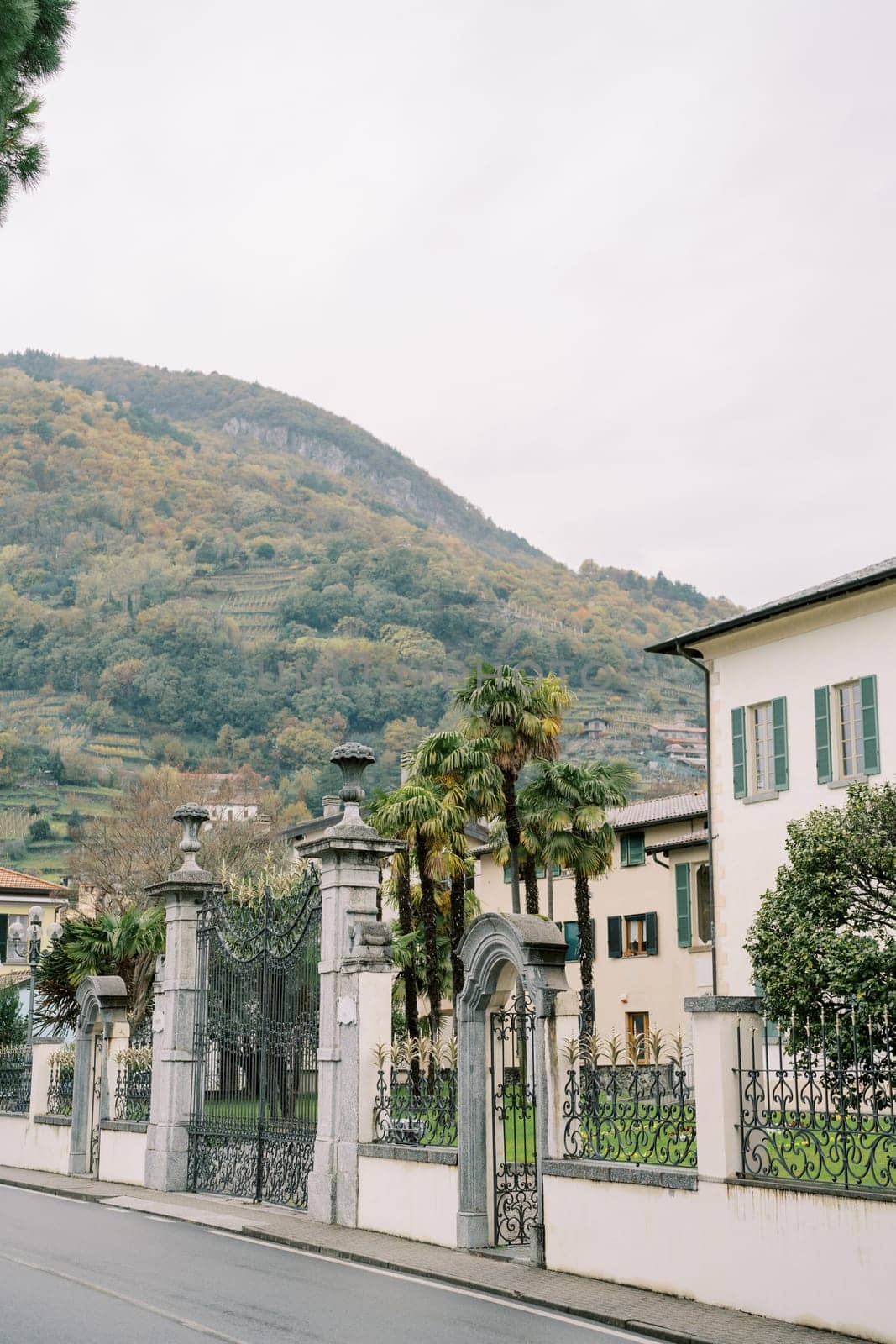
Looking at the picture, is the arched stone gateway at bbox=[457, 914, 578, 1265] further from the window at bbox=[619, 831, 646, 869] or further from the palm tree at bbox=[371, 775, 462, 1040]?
the window at bbox=[619, 831, 646, 869]

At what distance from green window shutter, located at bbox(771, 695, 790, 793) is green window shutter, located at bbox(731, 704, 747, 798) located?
89cm

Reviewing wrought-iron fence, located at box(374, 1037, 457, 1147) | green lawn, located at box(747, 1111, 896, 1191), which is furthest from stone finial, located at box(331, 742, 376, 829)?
green lawn, located at box(747, 1111, 896, 1191)

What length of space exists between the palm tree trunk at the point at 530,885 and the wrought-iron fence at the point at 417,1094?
821 inches

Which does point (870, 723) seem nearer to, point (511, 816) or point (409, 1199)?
point (511, 816)

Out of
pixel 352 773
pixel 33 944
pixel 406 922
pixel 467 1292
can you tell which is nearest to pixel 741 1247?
pixel 467 1292

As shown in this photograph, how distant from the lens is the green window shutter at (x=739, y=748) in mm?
31297

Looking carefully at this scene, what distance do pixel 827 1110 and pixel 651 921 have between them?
40.8 meters

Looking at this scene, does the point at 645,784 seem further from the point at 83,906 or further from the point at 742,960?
the point at 742,960

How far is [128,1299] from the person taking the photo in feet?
37.2

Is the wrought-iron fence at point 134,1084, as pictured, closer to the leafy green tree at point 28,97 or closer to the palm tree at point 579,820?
the leafy green tree at point 28,97

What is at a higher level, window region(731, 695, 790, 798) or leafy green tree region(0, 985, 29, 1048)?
window region(731, 695, 790, 798)

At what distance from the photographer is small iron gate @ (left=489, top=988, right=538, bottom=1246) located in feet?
45.9

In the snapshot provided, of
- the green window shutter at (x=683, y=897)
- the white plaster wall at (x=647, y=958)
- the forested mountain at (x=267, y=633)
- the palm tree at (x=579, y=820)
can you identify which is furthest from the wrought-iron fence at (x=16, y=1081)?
the forested mountain at (x=267, y=633)

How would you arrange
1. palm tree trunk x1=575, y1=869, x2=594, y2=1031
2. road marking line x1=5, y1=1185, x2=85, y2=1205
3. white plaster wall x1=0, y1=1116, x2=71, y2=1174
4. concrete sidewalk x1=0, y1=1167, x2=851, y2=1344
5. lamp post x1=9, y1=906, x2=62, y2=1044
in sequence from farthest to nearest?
palm tree trunk x1=575, y1=869, x2=594, y2=1031
lamp post x1=9, y1=906, x2=62, y2=1044
white plaster wall x1=0, y1=1116, x2=71, y2=1174
road marking line x1=5, y1=1185, x2=85, y2=1205
concrete sidewalk x1=0, y1=1167, x2=851, y2=1344
